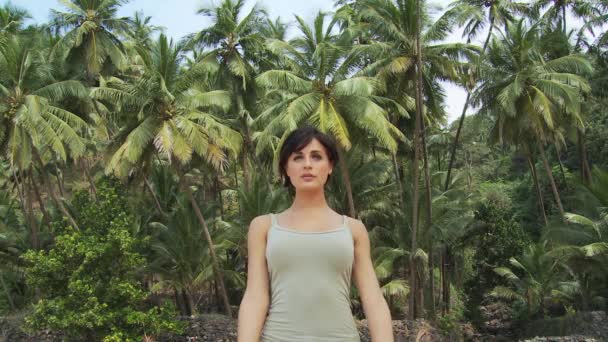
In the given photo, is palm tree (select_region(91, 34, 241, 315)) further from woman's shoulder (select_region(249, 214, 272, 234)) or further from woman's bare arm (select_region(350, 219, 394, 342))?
woman's bare arm (select_region(350, 219, 394, 342))

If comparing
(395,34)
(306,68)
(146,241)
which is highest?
(395,34)

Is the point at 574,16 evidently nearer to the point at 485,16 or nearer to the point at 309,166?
the point at 485,16

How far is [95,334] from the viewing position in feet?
53.7

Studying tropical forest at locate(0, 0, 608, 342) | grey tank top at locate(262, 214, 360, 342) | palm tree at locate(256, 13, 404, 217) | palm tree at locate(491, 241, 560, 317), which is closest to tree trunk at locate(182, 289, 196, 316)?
tropical forest at locate(0, 0, 608, 342)

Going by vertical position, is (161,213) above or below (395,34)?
below

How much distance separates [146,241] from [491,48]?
1439 centimetres

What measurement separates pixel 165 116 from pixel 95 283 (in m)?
5.34

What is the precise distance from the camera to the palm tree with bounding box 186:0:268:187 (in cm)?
2398

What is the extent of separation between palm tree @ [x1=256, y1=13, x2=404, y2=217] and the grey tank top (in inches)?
522

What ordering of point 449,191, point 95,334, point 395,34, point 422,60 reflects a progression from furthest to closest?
point 449,191 < point 422,60 < point 395,34 < point 95,334

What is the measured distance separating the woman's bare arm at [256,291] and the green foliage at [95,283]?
47.0 ft

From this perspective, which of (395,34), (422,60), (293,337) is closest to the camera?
(293,337)

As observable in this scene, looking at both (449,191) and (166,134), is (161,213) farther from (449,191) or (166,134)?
(449,191)

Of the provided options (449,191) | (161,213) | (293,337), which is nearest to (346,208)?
(449,191)
